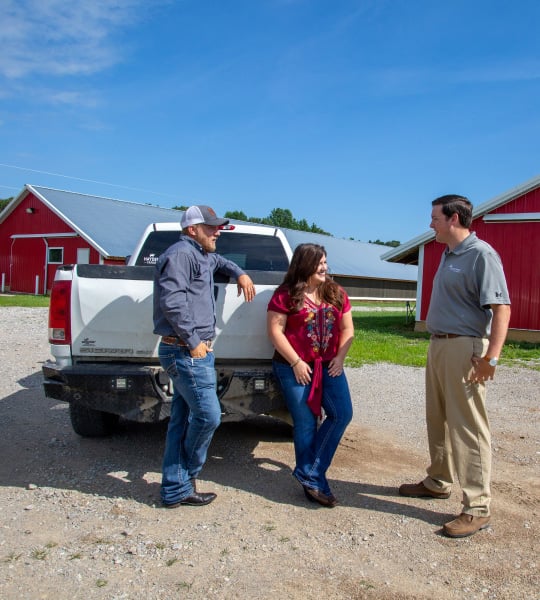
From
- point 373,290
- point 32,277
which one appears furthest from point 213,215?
point 373,290

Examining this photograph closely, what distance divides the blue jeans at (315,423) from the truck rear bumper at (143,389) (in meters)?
0.31

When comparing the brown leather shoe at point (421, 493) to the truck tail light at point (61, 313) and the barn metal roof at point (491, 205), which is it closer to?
the truck tail light at point (61, 313)

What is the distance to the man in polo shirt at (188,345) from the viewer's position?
3.37 meters

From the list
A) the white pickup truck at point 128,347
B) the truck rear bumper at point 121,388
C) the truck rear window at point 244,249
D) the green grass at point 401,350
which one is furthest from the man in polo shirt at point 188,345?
the green grass at point 401,350

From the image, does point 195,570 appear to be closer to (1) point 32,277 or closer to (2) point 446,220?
(2) point 446,220

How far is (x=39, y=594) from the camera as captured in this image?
2.60 metres

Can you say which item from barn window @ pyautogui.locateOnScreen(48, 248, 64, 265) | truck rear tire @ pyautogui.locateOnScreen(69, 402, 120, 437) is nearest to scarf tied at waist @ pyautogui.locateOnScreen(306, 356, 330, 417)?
truck rear tire @ pyautogui.locateOnScreen(69, 402, 120, 437)

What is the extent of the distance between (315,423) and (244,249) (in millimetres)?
2463

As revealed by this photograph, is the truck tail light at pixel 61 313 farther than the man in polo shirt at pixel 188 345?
Yes

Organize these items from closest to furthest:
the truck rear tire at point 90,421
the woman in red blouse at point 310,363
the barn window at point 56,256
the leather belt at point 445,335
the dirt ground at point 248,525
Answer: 1. the dirt ground at point 248,525
2. the leather belt at point 445,335
3. the woman in red blouse at point 310,363
4. the truck rear tire at point 90,421
5. the barn window at point 56,256

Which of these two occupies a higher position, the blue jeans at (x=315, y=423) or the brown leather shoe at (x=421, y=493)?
the blue jeans at (x=315, y=423)

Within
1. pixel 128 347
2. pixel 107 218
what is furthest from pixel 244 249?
pixel 107 218

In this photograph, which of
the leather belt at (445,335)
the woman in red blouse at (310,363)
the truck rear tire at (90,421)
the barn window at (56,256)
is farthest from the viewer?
the barn window at (56,256)

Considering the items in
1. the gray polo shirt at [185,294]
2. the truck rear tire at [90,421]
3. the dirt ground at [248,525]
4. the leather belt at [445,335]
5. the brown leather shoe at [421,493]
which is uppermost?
the gray polo shirt at [185,294]
